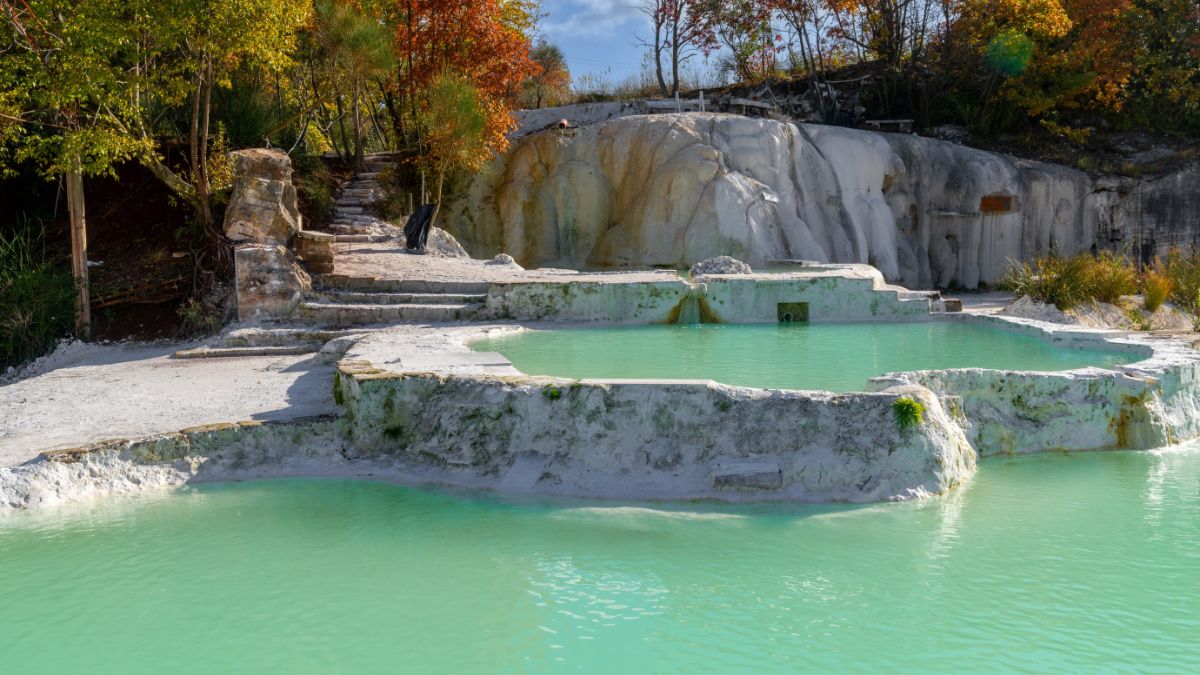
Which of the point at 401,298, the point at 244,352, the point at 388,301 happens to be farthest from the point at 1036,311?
the point at 244,352

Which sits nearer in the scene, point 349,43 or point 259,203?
point 259,203

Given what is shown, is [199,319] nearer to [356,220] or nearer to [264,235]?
[264,235]

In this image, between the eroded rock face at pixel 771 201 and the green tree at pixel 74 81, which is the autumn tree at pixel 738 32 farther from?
the green tree at pixel 74 81

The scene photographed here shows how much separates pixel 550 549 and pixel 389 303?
648 centimetres

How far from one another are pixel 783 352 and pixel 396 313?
14.3 feet

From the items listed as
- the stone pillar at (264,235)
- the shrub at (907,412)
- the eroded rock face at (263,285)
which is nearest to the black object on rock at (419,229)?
the stone pillar at (264,235)

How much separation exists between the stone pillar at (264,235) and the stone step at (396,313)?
0.58 metres

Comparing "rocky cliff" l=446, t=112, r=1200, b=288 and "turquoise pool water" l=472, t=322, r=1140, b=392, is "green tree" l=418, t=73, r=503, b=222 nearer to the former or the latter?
"rocky cliff" l=446, t=112, r=1200, b=288

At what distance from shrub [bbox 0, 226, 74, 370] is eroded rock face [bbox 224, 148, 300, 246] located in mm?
2103

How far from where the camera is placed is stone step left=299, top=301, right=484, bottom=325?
10.4 metres

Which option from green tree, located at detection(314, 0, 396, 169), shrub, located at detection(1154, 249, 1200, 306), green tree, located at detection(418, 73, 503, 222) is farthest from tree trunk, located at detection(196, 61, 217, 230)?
shrub, located at detection(1154, 249, 1200, 306)

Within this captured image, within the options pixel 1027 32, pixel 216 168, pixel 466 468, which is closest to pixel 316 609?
pixel 466 468

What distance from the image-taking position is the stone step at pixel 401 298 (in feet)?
35.3

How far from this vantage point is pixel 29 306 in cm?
1112
